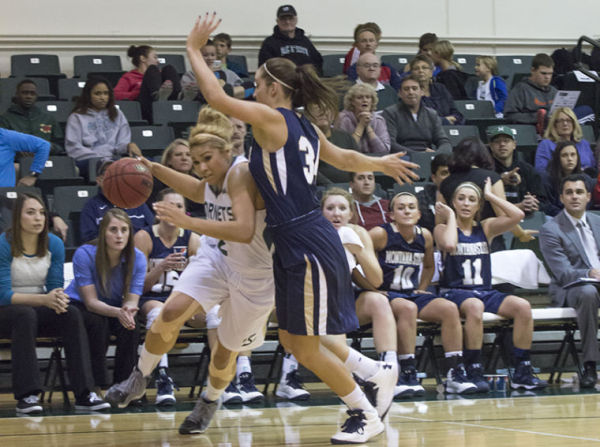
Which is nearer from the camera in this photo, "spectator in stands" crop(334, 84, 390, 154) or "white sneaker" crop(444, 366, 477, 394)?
"white sneaker" crop(444, 366, 477, 394)

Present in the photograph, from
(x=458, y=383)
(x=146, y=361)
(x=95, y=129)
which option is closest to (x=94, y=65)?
(x=95, y=129)

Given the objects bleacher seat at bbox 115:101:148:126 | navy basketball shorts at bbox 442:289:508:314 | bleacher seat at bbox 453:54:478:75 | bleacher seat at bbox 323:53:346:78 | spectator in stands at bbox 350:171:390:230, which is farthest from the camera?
bleacher seat at bbox 453:54:478:75

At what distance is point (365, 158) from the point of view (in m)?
4.28

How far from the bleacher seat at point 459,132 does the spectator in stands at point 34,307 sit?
4641mm

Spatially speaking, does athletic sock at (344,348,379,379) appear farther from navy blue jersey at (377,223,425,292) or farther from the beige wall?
the beige wall

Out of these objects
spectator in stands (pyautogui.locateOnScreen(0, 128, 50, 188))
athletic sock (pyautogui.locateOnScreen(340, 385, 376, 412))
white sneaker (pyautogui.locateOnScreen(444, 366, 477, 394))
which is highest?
spectator in stands (pyautogui.locateOnScreen(0, 128, 50, 188))

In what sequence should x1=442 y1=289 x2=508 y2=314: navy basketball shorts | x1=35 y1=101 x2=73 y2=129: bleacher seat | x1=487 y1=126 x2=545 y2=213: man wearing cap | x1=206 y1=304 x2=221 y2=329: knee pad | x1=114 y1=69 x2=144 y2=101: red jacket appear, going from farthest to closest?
x1=114 y1=69 x2=144 y2=101: red jacket < x1=35 y1=101 x2=73 y2=129: bleacher seat < x1=487 y1=126 x2=545 y2=213: man wearing cap < x1=442 y1=289 x2=508 y2=314: navy basketball shorts < x1=206 y1=304 x2=221 y2=329: knee pad

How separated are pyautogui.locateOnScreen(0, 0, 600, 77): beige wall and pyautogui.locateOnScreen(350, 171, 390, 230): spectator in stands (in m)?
4.97

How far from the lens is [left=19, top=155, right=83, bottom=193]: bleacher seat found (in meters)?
7.58

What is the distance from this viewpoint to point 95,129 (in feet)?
26.4

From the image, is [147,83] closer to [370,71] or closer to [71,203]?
[370,71]

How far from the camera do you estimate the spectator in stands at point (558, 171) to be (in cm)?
781

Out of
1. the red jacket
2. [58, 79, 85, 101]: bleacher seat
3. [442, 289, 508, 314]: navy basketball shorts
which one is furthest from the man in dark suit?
[58, 79, 85, 101]: bleacher seat

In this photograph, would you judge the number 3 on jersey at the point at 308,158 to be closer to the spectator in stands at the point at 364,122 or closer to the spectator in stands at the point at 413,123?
the spectator in stands at the point at 364,122
